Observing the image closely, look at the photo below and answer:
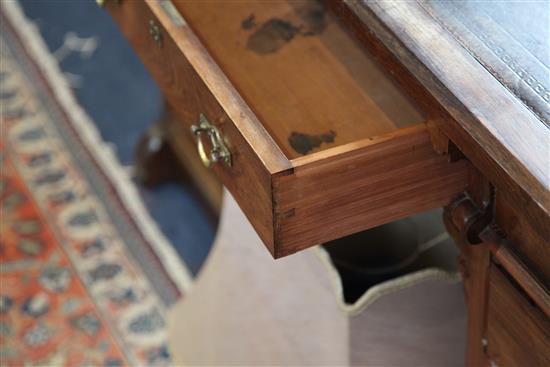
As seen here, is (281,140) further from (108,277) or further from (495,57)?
(108,277)

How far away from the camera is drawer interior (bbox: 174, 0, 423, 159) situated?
0.86 m

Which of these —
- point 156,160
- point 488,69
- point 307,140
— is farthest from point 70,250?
point 488,69

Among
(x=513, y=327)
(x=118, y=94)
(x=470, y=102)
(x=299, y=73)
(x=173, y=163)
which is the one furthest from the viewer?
(x=118, y=94)

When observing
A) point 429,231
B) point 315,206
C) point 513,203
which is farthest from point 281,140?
point 429,231

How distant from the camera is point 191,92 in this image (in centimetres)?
88

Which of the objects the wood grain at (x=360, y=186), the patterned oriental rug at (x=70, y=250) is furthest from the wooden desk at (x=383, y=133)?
the patterned oriental rug at (x=70, y=250)

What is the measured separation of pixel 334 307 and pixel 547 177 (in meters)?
0.42

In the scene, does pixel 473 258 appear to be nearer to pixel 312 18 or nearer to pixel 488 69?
pixel 488 69

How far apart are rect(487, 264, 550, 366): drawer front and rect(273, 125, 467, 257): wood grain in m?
0.09

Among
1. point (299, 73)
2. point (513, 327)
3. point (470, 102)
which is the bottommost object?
point (513, 327)

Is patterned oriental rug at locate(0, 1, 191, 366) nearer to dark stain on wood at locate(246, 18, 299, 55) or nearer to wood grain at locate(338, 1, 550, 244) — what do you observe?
dark stain on wood at locate(246, 18, 299, 55)

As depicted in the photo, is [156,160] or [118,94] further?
[118,94]

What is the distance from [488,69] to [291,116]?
21 cm

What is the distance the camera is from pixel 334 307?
101 centimetres
